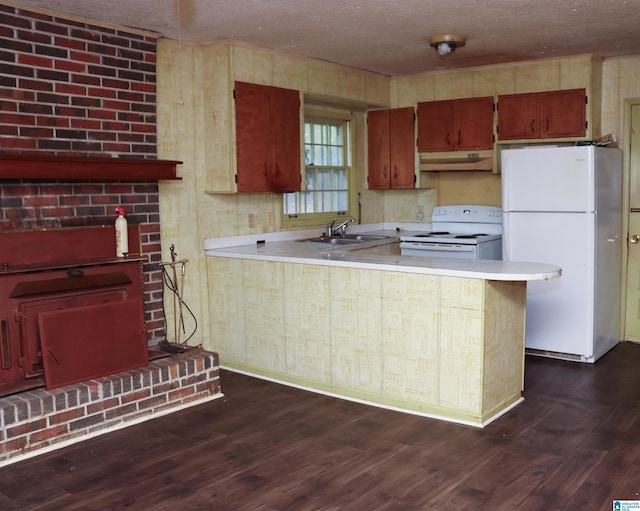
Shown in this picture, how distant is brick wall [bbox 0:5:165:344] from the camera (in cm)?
373

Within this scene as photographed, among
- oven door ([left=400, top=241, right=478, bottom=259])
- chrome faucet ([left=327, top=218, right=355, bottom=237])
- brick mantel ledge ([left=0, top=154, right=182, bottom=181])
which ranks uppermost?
brick mantel ledge ([left=0, top=154, right=182, bottom=181])

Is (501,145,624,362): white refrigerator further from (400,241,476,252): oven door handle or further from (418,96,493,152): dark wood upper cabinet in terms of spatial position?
(418,96,493,152): dark wood upper cabinet

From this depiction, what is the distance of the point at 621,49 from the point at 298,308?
321cm

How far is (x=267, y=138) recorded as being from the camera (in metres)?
4.94

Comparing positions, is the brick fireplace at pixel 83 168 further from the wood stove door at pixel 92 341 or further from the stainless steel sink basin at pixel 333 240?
the stainless steel sink basin at pixel 333 240

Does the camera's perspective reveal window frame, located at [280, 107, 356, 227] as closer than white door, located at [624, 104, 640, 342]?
No

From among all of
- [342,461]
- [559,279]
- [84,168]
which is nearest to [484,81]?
[559,279]

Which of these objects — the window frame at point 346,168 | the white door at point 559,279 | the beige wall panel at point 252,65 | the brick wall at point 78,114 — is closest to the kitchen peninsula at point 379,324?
the brick wall at point 78,114

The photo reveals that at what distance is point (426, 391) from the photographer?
12.8 ft

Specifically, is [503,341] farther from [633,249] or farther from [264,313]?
[633,249]

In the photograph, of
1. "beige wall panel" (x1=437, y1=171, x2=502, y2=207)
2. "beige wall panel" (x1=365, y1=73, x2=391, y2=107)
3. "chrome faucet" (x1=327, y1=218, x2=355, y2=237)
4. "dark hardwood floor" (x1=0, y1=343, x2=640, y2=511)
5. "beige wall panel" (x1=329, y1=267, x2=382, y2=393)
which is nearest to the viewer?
"dark hardwood floor" (x1=0, y1=343, x2=640, y2=511)

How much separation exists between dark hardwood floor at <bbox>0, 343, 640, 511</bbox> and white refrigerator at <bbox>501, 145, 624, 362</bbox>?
2.72ft

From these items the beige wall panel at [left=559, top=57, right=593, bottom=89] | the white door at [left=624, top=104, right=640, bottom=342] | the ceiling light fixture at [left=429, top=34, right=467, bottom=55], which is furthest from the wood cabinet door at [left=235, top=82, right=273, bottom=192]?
the white door at [left=624, top=104, right=640, bottom=342]

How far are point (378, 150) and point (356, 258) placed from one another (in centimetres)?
236
